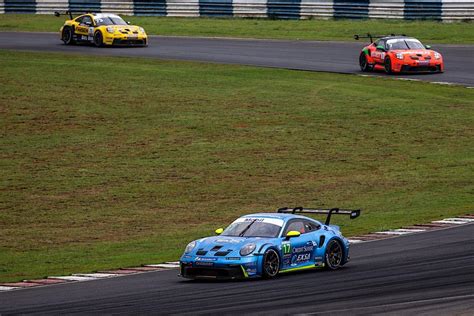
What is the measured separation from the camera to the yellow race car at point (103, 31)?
51.1 m

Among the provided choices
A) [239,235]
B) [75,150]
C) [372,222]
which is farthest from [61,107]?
[239,235]

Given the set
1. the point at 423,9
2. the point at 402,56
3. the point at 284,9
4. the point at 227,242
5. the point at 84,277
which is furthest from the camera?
the point at 284,9

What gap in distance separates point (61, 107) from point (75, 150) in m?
6.07

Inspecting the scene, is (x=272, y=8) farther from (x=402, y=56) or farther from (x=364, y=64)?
(x=402, y=56)

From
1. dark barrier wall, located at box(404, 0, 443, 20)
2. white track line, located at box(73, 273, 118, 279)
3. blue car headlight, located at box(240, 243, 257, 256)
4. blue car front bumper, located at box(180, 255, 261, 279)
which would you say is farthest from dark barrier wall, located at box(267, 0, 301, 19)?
blue car front bumper, located at box(180, 255, 261, 279)

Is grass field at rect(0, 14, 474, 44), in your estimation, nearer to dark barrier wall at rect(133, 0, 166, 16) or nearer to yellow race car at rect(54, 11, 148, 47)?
dark barrier wall at rect(133, 0, 166, 16)

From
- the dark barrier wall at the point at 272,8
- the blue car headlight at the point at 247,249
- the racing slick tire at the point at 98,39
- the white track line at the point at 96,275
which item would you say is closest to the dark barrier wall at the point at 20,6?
the dark barrier wall at the point at 272,8

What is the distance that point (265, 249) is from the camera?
18.8m

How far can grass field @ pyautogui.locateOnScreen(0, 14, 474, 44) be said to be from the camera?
5200 cm

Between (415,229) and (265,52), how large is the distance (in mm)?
25990

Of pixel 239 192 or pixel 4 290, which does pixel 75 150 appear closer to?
pixel 239 192

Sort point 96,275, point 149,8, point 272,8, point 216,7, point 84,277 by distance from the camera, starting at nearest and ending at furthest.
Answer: point 84,277 < point 96,275 < point 272,8 < point 216,7 < point 149,8

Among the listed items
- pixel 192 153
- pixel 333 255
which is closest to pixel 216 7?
pixel 192 153

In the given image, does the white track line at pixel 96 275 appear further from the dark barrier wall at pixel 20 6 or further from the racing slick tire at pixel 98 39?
the dark barrier wall at pixel 20 6
